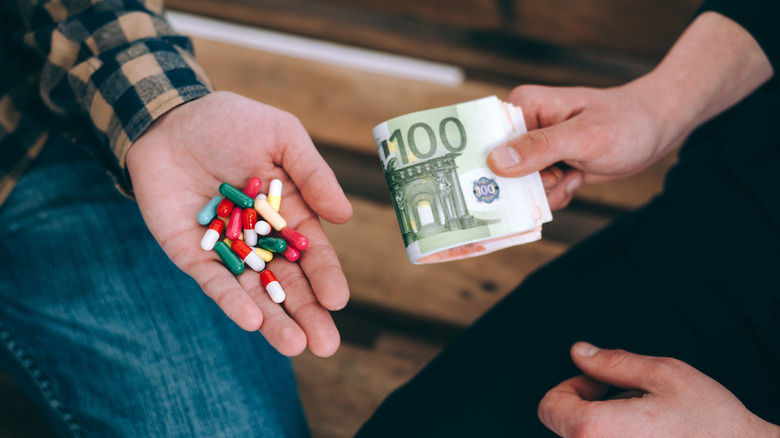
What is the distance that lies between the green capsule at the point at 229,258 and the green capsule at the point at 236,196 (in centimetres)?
12

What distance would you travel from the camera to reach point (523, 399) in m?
1.21

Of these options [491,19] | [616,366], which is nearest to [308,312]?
[616,366]

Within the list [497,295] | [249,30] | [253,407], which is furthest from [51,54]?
[497,295]

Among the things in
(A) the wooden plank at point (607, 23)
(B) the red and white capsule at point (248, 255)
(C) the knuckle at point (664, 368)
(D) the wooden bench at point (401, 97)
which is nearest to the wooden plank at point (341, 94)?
(D) the wooden bench at point (401, 97)

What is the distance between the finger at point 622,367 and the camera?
1044mm

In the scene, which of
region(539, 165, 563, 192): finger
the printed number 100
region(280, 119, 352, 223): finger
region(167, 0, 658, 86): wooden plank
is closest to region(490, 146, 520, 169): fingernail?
the printed number 100

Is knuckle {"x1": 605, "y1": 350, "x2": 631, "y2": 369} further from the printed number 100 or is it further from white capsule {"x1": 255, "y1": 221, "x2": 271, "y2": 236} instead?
white capsule {"x1": 255, "y1": 221, "x2": 271, "y2": 236}

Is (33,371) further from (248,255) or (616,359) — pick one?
(616,359)

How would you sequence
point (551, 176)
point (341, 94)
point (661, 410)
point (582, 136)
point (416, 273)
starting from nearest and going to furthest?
point (661, 410) < point (582, 136) < point (551, 176) < point (416, 273) < point (341, 94)

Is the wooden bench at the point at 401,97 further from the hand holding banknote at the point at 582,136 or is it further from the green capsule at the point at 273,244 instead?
the green capsule at the point at 273,244

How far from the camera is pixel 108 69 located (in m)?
1.27

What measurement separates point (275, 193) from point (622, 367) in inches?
35.1

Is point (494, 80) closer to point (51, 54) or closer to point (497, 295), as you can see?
point (497, 295)

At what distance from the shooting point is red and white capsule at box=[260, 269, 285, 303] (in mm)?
1180
